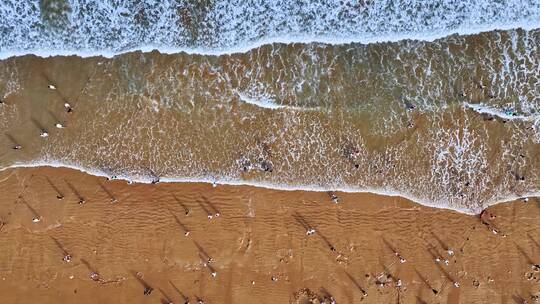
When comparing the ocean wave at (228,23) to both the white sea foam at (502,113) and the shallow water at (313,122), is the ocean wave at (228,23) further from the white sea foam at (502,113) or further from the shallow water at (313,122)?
the white sea foam at (502,113)

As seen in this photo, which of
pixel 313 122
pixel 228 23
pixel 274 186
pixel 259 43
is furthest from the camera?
pixel 228 23

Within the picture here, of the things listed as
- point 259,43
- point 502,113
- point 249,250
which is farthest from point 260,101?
point 502,113

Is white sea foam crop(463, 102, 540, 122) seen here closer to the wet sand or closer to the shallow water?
the shallow water

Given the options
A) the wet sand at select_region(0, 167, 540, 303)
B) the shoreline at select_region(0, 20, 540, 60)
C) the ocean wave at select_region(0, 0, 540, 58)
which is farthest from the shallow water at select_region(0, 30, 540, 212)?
the wet sand at select_region(0, 167, 540, 303)

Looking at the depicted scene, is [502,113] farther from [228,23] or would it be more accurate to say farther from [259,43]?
[228,23]

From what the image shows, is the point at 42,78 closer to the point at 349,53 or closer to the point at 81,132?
the point at 81,132

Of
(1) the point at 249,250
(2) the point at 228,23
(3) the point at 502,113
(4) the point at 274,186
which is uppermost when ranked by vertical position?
(2) the point at 228,23
